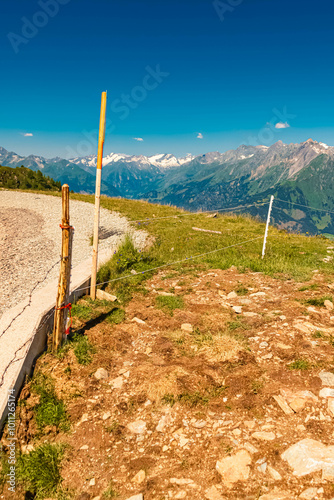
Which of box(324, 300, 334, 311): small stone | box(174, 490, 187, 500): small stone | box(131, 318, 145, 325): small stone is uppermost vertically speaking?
box(324, 300, 334, 311): small stone

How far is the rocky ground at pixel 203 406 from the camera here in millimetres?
3775

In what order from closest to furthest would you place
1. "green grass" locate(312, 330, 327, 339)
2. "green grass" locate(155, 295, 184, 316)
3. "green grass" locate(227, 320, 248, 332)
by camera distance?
"green grass" locate(312, 330, 327, 339)
"green grass" locate(227, 320, 248, 332)
"green grass" locate(155, 295, 184, 316)

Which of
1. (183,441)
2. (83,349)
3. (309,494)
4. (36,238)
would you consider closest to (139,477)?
(183,441)

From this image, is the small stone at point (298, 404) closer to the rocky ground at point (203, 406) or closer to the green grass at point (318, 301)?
the rocky ground at point (203, 406)

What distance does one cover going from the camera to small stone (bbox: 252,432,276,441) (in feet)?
13.9

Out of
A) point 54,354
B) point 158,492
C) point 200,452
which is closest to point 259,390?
point 200,452

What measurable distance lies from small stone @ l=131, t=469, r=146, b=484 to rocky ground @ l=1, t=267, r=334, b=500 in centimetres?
2

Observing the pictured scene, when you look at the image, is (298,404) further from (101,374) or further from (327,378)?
(101,374)

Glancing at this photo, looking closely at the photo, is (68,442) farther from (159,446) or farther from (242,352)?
(242,352)

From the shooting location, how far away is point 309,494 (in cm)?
337

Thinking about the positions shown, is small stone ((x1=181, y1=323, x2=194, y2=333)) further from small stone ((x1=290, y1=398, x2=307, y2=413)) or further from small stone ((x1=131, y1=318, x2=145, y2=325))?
small stone ((x1=290, y1=398, x2=307, y2=413))

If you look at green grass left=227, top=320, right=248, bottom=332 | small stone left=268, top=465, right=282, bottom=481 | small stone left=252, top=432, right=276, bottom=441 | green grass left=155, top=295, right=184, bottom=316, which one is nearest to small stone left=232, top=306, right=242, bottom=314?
green grass left=227, top=320, right=248, bottom=332

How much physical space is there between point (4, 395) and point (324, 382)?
5649mm

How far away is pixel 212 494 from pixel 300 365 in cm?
312
